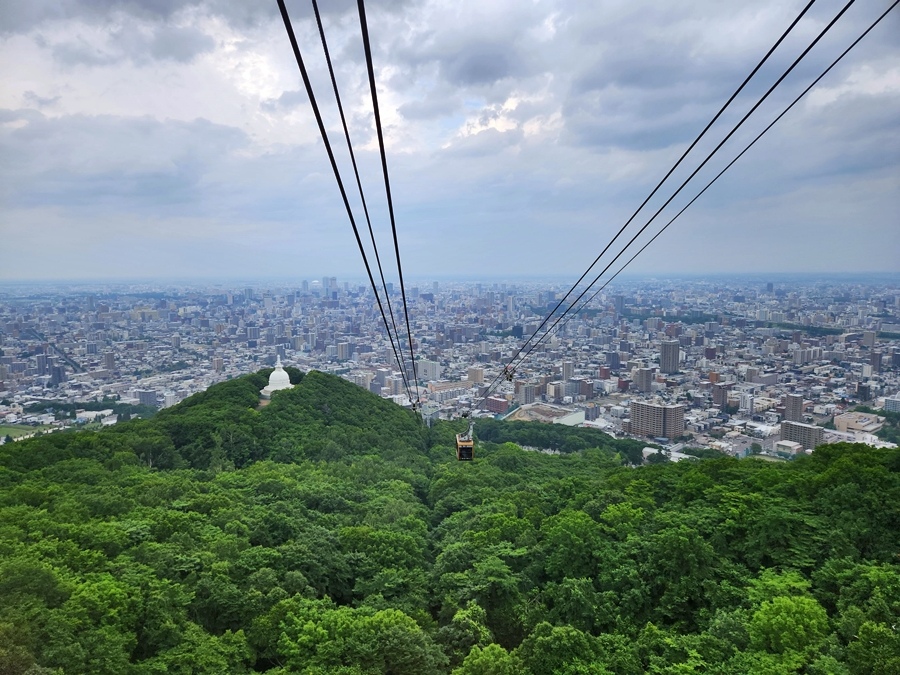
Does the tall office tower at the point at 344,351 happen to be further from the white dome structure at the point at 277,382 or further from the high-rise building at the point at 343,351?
the white dome structure at the point at 277,382

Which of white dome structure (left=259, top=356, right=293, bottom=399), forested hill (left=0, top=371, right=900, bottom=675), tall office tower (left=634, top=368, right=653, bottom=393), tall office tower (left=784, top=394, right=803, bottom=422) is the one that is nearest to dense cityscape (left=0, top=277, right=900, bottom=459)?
tall office tower (left=784, top=394, right=803, bottom=422)

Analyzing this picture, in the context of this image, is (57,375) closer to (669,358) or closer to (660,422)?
(660,422)

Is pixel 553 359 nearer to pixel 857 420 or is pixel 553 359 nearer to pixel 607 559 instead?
pixel 857 420

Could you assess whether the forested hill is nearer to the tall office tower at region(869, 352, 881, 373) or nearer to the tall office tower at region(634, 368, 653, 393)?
the tall office tower at region(634, 368, 653, 393)

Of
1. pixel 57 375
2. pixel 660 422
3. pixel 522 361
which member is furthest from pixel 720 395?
pixel 57 375

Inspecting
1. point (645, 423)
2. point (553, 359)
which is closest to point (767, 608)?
point (645, 423)
